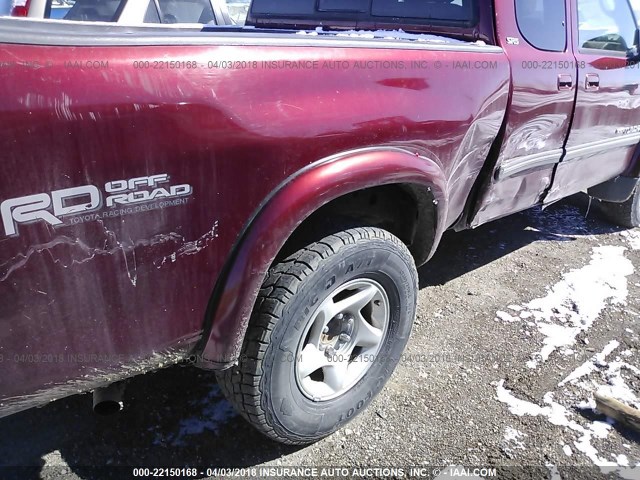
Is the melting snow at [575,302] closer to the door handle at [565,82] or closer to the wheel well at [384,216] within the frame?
the wheel well at [384,216]

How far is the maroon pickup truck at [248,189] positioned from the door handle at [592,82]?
0.33m

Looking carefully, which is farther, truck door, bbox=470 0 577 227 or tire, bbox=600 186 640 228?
tire, bbox=600 186 640 228

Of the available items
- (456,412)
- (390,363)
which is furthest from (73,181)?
(456,412)

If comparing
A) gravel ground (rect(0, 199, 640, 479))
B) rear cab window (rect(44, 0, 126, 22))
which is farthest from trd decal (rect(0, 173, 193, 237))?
rear cab window (rect(44, 0, 126, 22))

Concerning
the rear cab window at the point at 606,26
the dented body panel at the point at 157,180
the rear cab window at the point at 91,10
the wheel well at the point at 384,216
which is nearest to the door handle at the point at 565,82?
the rear cab window at the point at 606,26

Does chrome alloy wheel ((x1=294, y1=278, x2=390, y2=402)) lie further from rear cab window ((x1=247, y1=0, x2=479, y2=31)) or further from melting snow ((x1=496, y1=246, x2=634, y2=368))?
rear cab window ((x1=247, y1=0, x2=479, y2=31))

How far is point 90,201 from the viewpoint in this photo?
133 centimetres

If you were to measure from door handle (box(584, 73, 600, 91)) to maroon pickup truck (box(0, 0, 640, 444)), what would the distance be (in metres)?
0.33

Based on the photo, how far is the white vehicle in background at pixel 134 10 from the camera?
122 inches

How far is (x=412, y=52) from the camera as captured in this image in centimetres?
198

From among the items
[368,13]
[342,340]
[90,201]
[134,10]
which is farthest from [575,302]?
[134,10]

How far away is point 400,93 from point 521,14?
3.75ft

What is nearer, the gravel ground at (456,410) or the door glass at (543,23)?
the gravel ground at (456,410)

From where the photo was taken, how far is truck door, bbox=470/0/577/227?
2.51 m
